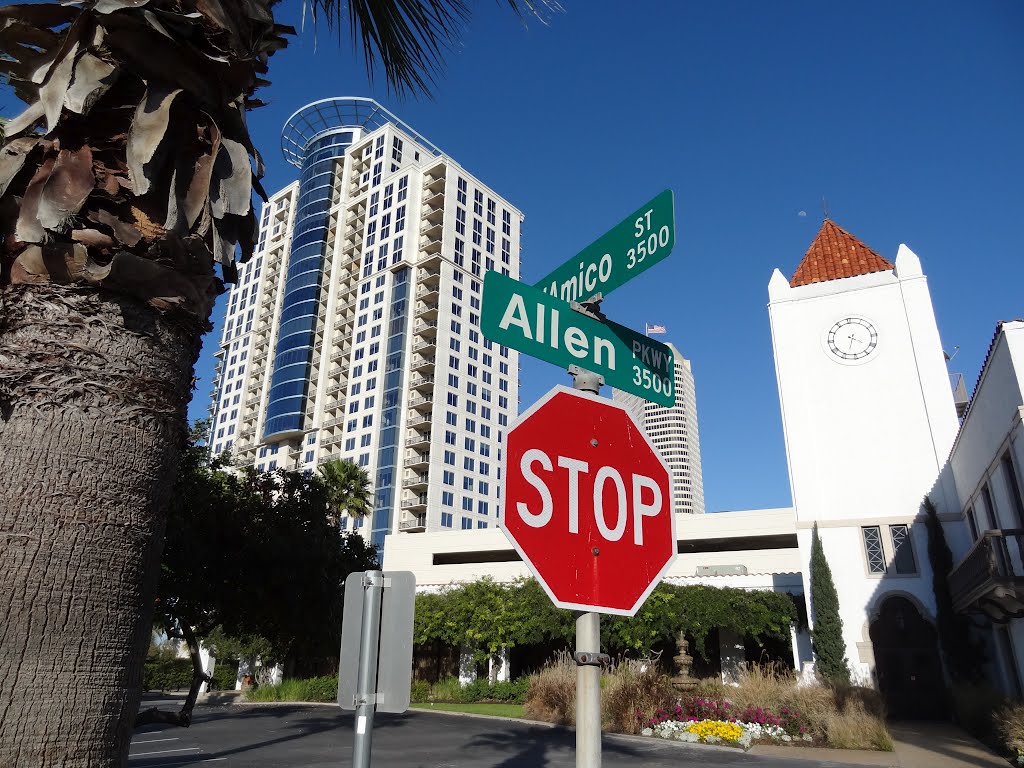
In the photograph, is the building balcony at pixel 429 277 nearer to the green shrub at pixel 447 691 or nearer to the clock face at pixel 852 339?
the green shrub at pixel 447 691

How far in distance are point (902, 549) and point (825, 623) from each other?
3975 mm

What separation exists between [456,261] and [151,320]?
80099 mm

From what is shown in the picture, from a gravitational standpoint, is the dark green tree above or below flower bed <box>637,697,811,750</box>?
above

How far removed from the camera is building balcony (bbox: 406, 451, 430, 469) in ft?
235

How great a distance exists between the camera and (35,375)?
3105 millimetres

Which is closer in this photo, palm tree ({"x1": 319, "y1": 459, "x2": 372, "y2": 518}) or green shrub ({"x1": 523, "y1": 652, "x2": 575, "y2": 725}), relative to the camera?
green shrub ({"x1": 523, "y1": 652, "x2": 575, "y2": 725})

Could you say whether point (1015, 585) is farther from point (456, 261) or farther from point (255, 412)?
point (255, 412)

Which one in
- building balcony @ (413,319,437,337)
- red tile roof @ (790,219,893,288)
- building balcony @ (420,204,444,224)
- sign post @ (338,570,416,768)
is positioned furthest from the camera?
building balcony @ (420,204,444,224)

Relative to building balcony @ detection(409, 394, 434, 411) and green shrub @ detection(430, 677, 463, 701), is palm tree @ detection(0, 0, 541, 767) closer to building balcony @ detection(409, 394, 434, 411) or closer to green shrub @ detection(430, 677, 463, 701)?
green shrub @ detection(430, 677, 463, 701)

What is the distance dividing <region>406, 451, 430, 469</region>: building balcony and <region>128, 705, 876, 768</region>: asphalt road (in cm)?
4722

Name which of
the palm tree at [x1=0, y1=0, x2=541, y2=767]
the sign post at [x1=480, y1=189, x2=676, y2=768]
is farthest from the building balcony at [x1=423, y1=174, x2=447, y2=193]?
the sign post at [x1=480, y1=189, x2=676, y2=768]

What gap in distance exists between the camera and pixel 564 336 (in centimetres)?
335

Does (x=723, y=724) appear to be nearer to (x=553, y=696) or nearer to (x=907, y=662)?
(x=553, y=696)

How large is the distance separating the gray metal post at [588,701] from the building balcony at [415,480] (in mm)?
69037
